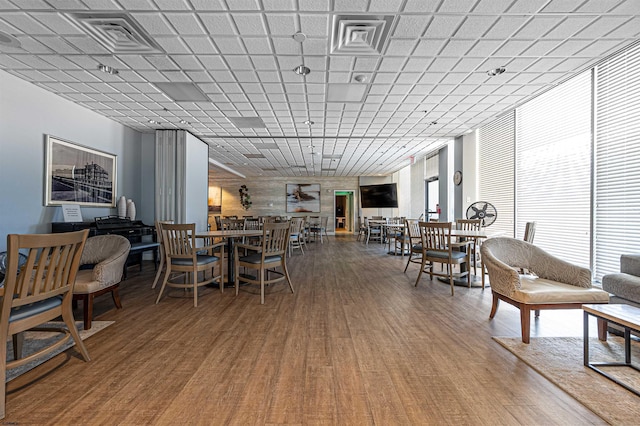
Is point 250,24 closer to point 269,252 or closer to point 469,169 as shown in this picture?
point 269,252

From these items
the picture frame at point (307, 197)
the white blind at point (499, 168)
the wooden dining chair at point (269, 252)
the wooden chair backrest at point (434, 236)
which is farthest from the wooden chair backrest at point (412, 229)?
the picture frame at point (307, 197)

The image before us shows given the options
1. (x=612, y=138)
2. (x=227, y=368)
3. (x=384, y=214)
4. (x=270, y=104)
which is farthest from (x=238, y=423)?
(x=384, y=214)

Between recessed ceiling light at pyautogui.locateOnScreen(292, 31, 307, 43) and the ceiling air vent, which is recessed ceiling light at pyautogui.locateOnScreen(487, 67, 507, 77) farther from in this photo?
the ceiling air vent

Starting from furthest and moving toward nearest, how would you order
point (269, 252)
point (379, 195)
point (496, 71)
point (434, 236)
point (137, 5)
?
point (379, 195), point (434, 236), point (496, 71), point (269, 252), point (137, 5)

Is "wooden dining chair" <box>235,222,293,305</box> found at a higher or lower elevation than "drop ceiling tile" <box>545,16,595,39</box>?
lower

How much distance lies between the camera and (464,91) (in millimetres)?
4133

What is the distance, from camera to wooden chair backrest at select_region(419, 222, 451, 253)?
3.83 m

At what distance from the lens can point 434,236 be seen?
396 centimetres

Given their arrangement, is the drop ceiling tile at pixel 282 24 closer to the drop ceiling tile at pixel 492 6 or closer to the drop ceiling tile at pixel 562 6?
the drop ceiling tile at pixel 492 6

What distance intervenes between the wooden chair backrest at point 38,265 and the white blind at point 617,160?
5.44 metres

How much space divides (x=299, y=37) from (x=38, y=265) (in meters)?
2.82

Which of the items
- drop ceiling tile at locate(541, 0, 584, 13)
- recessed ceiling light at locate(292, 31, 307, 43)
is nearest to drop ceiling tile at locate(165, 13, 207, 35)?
recessed ceiling light at locate(292, 31, 307, 43)

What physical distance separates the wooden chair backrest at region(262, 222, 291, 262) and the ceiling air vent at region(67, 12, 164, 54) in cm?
237

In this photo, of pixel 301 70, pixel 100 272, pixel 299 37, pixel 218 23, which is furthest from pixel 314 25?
pixel 100 272
